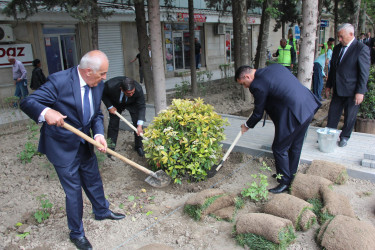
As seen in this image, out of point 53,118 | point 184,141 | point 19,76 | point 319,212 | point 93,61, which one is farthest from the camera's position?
point 19,76

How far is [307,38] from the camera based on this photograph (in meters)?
4.91

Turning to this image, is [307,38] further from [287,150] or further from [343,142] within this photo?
[287,150]

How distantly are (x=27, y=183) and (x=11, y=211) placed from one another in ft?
2.35

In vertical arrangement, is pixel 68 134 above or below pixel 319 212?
above

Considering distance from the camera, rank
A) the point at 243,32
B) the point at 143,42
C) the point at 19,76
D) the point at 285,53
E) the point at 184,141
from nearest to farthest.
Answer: the point at 184,141, the point at 243,32, the point at 143,42, the point at 285,53, the point at 19,76

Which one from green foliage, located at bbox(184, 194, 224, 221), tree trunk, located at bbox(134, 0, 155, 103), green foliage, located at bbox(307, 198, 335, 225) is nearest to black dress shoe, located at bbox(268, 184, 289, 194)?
green foliage, located at bbox(307, 198, 335, 225)

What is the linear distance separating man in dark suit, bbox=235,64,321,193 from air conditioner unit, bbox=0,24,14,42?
10.3 m

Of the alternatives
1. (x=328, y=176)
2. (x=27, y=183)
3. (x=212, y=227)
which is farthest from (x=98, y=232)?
(x=328, y=176)

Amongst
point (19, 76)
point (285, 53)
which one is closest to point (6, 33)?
point (19, 76)

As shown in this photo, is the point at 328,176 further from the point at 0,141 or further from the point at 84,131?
the point at 0,141

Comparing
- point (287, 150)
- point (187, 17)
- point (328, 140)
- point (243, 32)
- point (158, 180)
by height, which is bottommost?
point (158, 180)

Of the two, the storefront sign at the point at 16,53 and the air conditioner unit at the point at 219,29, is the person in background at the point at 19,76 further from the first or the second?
the air conditioner unit at the point at 219,29

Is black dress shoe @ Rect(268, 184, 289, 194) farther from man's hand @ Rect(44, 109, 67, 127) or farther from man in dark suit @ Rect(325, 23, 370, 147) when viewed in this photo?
man's hand @ Rect(44, 109, 67, 127)

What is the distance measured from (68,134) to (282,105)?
7.78ft
